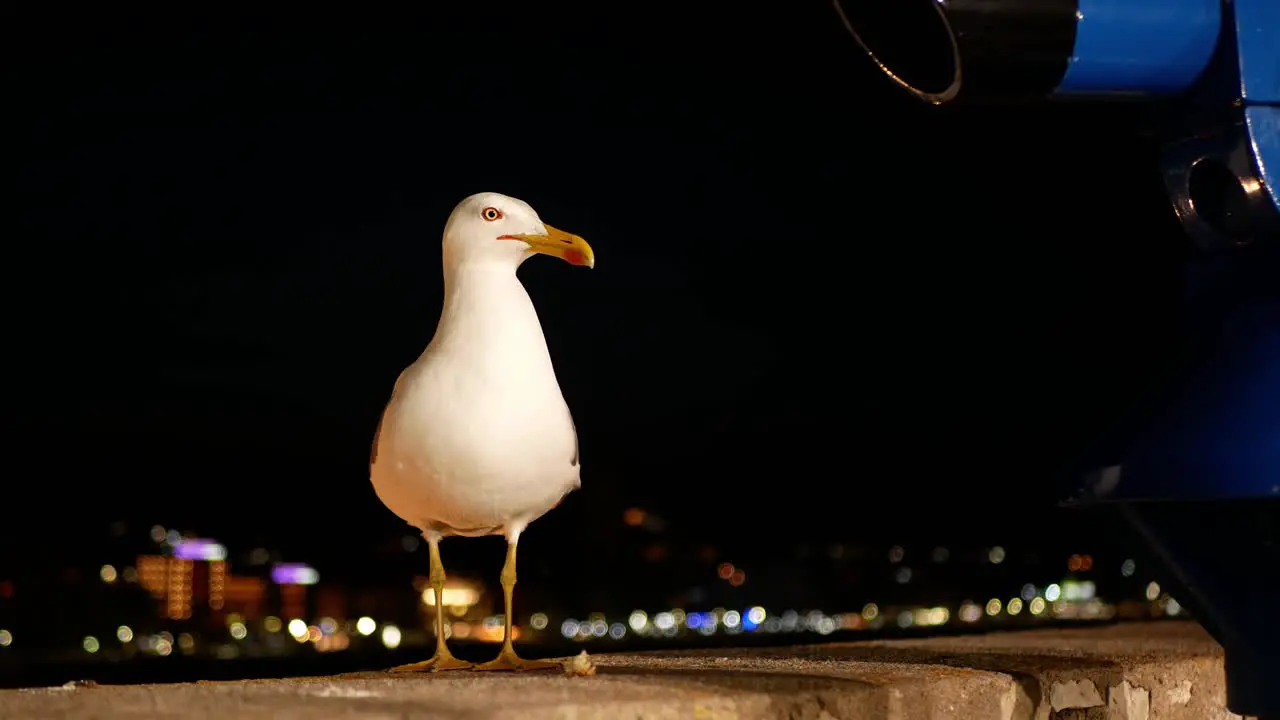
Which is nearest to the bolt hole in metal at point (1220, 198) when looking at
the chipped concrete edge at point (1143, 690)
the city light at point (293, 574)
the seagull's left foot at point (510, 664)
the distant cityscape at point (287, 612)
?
the chipped concrete edge at point (1143, 690)

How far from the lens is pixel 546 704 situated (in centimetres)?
229

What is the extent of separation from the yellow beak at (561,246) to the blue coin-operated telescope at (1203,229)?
732 millimetres

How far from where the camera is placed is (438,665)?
9.40ft

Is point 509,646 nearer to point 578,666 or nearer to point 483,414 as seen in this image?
point 578,666

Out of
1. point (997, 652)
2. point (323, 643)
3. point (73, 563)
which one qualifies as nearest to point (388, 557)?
point (323, 643)

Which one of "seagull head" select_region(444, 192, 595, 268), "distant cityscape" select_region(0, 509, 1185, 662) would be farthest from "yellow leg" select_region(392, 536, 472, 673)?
"distant cityscape" select_region(0, 509, 1185, 662)

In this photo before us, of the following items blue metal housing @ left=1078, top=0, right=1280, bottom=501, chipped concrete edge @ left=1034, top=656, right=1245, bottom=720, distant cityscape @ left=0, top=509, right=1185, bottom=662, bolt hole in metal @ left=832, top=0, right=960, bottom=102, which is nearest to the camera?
blue metal housing @ left=1078, top=0, right=1280, bottom=501

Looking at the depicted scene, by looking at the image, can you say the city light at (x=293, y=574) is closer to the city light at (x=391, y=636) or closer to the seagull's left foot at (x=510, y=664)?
the city light at (x=391, y=636)

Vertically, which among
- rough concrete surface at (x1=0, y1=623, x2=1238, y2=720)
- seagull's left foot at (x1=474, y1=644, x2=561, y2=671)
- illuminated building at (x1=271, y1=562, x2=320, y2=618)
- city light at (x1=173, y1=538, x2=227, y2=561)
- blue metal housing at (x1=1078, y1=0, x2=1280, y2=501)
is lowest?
rough concrete surface at (x1=0, y1=623, x2=1238, y2=720)

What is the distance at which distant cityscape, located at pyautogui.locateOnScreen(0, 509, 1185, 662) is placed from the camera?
7438 cm

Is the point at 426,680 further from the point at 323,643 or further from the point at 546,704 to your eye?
the point at 323,643

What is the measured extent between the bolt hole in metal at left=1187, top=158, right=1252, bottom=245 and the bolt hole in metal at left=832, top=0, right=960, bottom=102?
0.40m

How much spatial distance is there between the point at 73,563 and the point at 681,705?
260ft

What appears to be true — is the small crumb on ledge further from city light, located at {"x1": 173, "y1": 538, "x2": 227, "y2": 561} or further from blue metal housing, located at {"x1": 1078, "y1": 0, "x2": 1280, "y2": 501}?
city light, located at {"x1": 173, "y1": 538, "x2": 227, "y2": 561}
